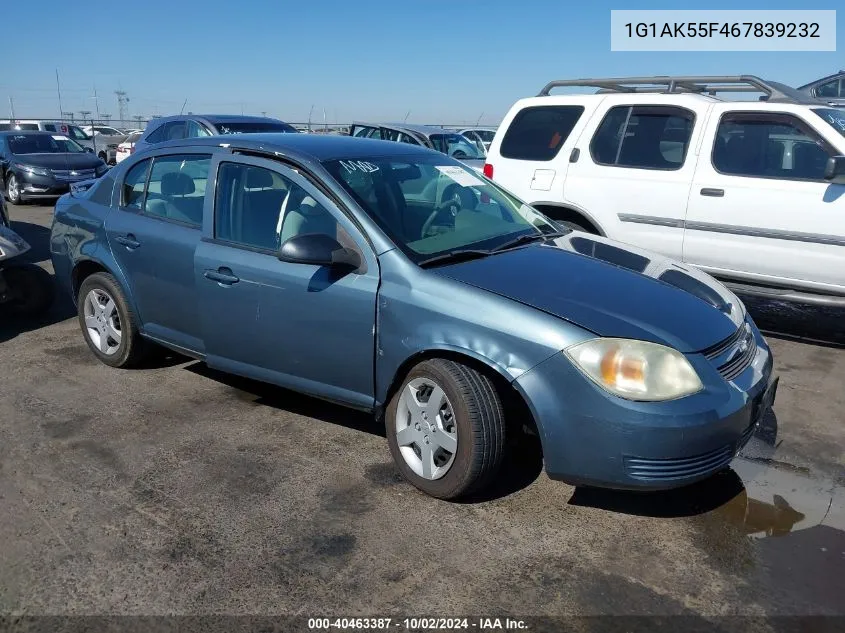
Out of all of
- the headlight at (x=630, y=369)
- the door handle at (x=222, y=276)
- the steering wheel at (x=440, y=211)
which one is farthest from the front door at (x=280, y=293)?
the headlight at (x=630, y=369)

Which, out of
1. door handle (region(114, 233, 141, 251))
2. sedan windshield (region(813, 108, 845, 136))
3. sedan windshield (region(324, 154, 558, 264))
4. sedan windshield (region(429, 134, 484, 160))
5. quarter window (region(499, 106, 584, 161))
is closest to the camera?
sedan windshield (region(324, 154, 558, 264))

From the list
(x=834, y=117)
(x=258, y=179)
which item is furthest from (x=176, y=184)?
(x=834, y=117)

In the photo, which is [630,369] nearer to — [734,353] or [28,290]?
[734,353]

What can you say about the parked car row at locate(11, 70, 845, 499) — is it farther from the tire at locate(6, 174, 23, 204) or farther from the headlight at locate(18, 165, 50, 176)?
the tire at locate(6, 174, 23, 204)

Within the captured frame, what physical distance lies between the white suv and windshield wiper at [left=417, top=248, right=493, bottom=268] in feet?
10.0

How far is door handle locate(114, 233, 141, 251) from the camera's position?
462cm

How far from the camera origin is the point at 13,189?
14602 mm

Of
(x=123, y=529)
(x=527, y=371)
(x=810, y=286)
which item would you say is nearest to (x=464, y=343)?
(x=527, y=371)

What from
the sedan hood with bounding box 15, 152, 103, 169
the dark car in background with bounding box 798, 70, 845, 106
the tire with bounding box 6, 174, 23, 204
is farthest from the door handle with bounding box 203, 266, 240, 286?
the tire with bounding box 6, 174, 23, 204

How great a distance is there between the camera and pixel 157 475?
3672mm

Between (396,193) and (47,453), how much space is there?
234 centimetres

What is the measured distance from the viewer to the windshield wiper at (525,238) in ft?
12.7

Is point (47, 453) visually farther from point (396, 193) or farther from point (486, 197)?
point (486, 197)

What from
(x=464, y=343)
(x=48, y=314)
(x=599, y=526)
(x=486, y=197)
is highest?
(x=486, y=197)
